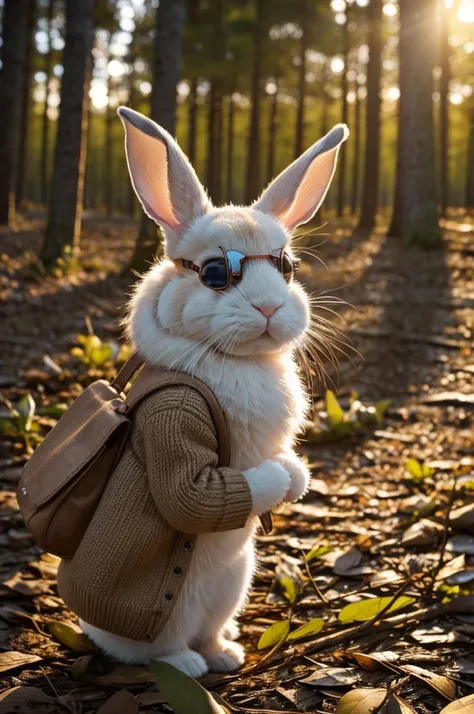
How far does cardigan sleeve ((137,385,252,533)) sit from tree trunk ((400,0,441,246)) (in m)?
8.23

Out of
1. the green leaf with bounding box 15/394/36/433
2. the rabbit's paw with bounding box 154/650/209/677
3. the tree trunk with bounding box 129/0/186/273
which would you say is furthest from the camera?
the tree trunk with bounding box 129/0/186/273

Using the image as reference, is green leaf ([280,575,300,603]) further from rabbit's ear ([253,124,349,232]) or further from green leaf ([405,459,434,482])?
rabbit's ear ([253,124,349,232])

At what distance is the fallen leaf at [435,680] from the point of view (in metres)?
2.17

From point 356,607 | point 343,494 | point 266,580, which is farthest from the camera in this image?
point 343,494

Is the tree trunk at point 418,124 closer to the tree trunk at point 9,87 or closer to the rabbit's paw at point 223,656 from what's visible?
the tree trunk at point 9,87

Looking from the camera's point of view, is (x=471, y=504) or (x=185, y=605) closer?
(x=185, y=605)

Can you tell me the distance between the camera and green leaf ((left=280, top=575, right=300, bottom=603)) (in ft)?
9.61

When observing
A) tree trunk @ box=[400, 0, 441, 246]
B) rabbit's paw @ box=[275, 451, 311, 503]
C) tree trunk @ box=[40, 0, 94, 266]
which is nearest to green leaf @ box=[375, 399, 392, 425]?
rabbit's paw @ box=[275, 451, 311, 503]

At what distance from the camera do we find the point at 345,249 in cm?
1130

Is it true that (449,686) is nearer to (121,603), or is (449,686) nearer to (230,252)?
(121,603)

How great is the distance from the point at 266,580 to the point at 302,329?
1.43 m

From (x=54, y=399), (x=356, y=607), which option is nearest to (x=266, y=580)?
(x=356, y=607)

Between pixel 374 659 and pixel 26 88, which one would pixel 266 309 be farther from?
pixel 26 88

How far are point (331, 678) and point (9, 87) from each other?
14271 mm
